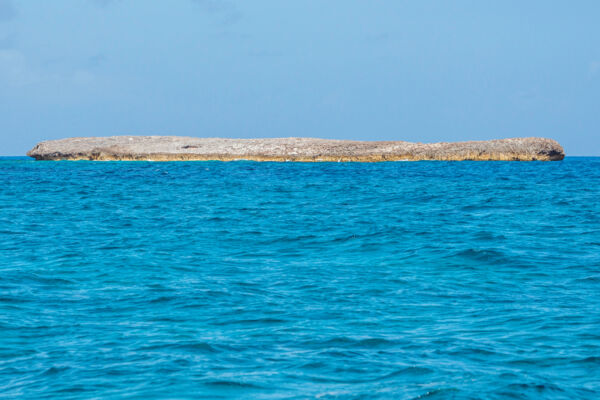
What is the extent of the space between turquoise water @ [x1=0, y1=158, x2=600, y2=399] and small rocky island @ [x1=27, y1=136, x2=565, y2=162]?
180 feet

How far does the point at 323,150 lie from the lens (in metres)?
72.6

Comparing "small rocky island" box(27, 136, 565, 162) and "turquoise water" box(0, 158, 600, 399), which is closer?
"turquoise water" box(0, 158, 600, 399)

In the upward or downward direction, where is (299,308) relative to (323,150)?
downward

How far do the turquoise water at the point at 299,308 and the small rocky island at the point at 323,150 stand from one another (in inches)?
2156

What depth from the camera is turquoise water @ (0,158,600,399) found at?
18.5 feet

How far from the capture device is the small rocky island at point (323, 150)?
7219 cm

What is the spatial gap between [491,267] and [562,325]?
144 inches

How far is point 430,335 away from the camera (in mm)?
6891

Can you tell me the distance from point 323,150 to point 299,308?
6500 cm

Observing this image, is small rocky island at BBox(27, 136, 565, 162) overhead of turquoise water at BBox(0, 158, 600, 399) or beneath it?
overhead

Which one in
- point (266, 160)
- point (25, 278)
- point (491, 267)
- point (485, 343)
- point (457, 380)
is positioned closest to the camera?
point (457, 380)

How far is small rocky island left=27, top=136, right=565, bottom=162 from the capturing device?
237 ft

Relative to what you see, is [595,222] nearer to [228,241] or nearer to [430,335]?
[228,241]

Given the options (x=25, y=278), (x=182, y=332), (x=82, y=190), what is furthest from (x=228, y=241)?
(x=82, y=190)
